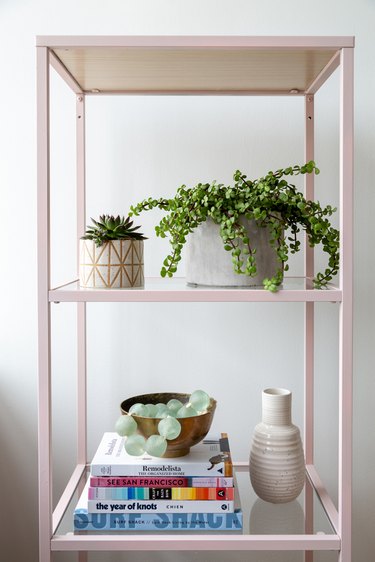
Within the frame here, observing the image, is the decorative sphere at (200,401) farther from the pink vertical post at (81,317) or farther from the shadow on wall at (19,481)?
the shadow on wall at (19,481)

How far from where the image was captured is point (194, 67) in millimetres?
1254

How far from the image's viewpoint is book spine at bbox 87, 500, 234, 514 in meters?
1.20

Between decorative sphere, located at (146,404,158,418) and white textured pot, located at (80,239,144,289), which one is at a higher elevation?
white textured pot, located at (80,239,144,289)

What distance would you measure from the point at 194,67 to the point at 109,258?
0.41 metres

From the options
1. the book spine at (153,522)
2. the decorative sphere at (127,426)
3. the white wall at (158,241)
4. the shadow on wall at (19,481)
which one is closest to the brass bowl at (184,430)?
the decorative sphere at (127,426)

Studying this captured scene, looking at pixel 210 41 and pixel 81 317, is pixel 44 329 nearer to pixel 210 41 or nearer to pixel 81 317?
pixel 81 317

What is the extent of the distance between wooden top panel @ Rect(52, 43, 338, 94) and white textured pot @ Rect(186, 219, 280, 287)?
1.00ft

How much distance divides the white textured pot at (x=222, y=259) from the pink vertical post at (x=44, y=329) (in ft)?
0.94

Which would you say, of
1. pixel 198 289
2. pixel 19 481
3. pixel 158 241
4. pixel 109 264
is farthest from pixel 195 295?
pixel 19 481

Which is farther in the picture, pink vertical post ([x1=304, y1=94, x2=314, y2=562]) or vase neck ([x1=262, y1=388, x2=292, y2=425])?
pink vertical post ([x1=304, y1=94, x2=314, y2=562])

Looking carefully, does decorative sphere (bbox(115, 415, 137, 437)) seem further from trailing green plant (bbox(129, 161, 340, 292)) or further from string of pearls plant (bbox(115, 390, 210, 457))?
trailing green plant (bbox(129, 161, 340, 292))

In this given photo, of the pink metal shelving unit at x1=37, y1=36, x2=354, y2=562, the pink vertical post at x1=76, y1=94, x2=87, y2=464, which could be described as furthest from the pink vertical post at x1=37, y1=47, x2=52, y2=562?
the pink vertical post at x1=76, y1=94, x2=87, y2=464

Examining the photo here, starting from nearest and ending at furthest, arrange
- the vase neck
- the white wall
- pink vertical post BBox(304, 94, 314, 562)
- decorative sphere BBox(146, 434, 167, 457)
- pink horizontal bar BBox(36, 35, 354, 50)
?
pink horizontal bar BBox(36, 35, 354, 50) → decorative sphere BBox(146, 434, 167, 457) → the vase neck → pink vertical post BBox(304, 94, 314, 562) → the white wall

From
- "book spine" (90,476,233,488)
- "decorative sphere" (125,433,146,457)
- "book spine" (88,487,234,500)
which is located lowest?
"book spine" (88,487,234,500)
